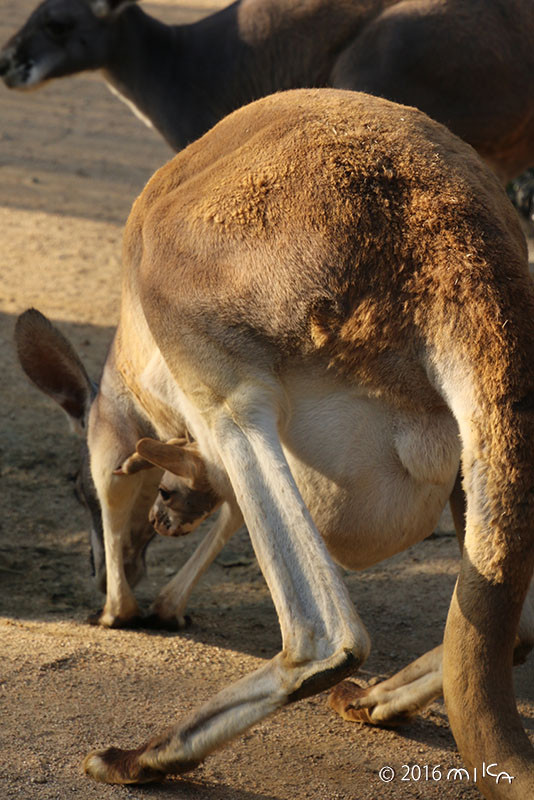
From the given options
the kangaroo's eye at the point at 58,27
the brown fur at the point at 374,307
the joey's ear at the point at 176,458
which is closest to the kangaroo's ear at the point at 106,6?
the kangaroo's eye at the point at 58,27

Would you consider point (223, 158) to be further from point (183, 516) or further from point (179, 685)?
point (179, 685)

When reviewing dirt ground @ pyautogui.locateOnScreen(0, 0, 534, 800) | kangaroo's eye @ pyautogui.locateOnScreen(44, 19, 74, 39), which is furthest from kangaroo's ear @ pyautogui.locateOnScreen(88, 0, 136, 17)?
dirt ground @ pyautogui.locateOnScreen(0, 0, 534, 800)

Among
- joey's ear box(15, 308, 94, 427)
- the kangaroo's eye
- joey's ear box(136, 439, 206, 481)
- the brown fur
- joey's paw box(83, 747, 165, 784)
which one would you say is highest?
the brown fur

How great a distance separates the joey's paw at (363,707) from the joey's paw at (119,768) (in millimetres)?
592

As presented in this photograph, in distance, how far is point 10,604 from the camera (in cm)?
356

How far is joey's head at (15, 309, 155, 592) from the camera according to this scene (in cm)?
343

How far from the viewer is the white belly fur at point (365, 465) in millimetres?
2309

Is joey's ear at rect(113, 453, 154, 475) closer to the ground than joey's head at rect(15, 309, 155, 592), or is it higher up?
higher up

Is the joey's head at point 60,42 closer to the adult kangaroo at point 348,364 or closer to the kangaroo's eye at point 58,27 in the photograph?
the kangaroo's eye at point 58,27

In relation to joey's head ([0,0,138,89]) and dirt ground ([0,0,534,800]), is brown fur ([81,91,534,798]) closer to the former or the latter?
dirt ground ([0,0,534,800])

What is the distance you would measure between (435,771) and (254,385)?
1092mm

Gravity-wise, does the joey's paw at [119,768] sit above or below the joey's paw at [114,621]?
above

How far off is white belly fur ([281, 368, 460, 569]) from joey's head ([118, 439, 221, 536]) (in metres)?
0.30

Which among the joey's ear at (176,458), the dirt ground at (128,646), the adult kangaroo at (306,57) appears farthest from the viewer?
the adult kangaroo at (306,57)
